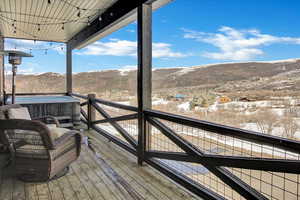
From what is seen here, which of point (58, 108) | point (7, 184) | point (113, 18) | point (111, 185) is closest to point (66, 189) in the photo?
point (111, 185)

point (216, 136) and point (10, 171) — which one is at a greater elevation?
point (216, 136)

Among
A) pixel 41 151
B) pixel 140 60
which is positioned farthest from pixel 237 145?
pixel 41 151

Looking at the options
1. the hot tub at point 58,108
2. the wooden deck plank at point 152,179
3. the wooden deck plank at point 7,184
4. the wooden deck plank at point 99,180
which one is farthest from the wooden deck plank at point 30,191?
the hot tub at point 58,108

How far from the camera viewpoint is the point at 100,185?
2658 mm

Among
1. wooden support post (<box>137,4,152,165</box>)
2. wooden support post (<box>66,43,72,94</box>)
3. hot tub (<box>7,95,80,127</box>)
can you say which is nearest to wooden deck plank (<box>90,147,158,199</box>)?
wooden support post (<box>137,4,152,165</box>)

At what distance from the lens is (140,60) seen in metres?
3.26

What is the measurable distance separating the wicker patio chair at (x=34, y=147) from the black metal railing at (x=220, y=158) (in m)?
1.28

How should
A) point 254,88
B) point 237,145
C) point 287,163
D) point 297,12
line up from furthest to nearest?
point 237,145, point 254,88, point 297,12, point 287,163

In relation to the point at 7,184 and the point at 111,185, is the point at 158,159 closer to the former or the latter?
the point at 111,185

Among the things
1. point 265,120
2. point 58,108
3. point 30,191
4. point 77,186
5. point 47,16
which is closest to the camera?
point 265,120

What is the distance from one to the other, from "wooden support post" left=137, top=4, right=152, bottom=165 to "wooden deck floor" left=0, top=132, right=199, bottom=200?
1.36 feet

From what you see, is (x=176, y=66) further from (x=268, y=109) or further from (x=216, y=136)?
(x=268, y=109)

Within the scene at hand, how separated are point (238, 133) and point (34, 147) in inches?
90.0

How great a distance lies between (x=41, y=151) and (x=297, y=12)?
2.91 meters
